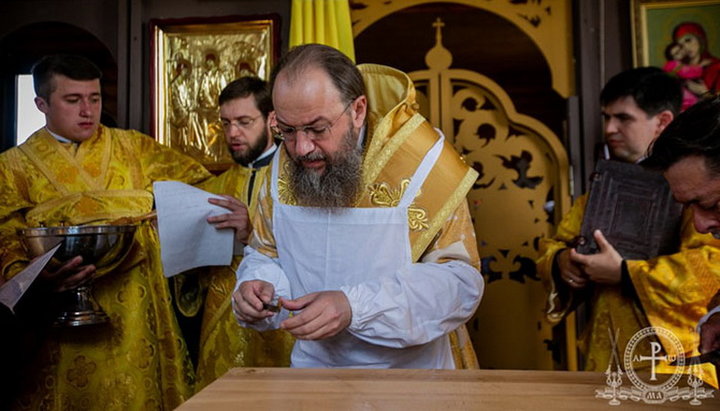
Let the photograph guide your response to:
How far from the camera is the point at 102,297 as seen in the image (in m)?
3.11

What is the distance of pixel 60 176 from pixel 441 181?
184cm

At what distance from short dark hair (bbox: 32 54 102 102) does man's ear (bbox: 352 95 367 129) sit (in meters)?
1.64

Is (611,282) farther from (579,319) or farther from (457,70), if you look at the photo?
(457,70)

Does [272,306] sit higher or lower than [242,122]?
lower

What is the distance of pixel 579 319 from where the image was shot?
141 inches

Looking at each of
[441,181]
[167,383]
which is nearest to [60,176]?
[167,383]

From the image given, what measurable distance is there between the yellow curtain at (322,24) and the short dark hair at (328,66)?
156 centimetres

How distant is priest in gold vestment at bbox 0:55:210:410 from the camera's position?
9.98 ft

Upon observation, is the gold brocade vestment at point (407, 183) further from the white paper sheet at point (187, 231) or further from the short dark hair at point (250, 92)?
the short dark hair at point (250, 92)

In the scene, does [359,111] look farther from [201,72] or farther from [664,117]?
[201,72]

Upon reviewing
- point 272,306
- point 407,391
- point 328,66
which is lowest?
point 407,391

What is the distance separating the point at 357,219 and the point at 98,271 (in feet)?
4.67

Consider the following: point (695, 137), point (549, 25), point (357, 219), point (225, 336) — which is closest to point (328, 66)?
point (357, 219)

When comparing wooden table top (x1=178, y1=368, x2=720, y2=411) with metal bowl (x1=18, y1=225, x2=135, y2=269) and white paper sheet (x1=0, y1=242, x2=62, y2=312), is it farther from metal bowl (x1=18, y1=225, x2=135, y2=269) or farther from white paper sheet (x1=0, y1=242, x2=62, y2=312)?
metal bowl (x1=18, y1=225, x2=135, y2=269)
